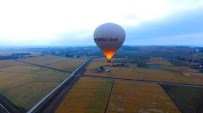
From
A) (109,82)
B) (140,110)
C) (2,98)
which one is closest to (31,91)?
(2,98)

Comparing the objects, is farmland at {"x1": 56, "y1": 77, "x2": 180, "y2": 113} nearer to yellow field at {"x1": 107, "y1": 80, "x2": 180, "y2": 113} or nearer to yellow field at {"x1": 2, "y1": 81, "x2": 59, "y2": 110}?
yellow field at {"x1": 107, "y1": 80, "x2": 180, "y2": 113}

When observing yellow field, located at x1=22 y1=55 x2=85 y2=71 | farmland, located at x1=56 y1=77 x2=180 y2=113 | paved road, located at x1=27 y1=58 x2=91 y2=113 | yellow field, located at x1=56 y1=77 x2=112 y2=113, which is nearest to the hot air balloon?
yellow field, located at x1=56 y1=77 x2=112 y2=113

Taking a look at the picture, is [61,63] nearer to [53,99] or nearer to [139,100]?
[53,99]

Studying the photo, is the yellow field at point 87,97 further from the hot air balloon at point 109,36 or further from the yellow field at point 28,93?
the hot air balloon at point 109,36

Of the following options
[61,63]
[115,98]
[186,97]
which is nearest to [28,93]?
[115,98]

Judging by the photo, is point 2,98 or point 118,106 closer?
point 118,106

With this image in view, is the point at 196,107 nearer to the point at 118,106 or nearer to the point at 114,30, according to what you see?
the point at 118,106
